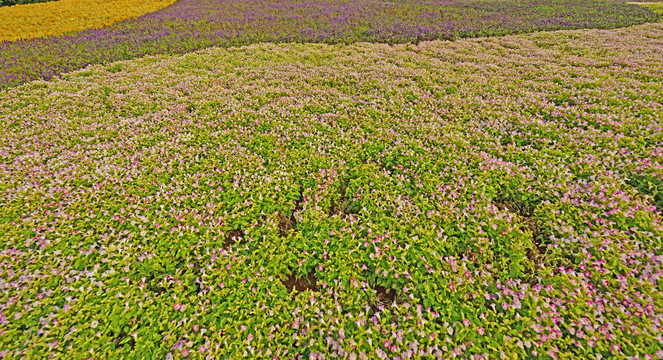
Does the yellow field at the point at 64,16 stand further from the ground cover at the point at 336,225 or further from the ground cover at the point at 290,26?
the ground cover at the point at 336,225

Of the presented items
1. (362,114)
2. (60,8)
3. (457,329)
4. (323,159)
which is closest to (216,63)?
(362,114)


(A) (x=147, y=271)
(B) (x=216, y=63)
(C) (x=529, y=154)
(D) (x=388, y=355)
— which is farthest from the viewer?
(B) (x=216, y=63)

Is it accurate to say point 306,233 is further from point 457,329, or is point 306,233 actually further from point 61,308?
point 61,308

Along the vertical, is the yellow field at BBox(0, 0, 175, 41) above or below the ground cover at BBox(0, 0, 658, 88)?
above

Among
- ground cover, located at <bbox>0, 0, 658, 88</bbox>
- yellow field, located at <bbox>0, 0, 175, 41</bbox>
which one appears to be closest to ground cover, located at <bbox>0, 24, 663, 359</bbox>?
ground cover, located at <bbox>0, 0, 658, 88</bbox>

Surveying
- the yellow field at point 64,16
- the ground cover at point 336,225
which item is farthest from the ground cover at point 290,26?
the ground cover at point 336,225

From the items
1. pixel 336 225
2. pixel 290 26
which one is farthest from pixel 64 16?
pixel 336 225

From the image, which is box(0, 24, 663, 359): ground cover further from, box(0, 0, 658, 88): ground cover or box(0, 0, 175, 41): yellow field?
box(0, 0, 175, 41): yellow field
